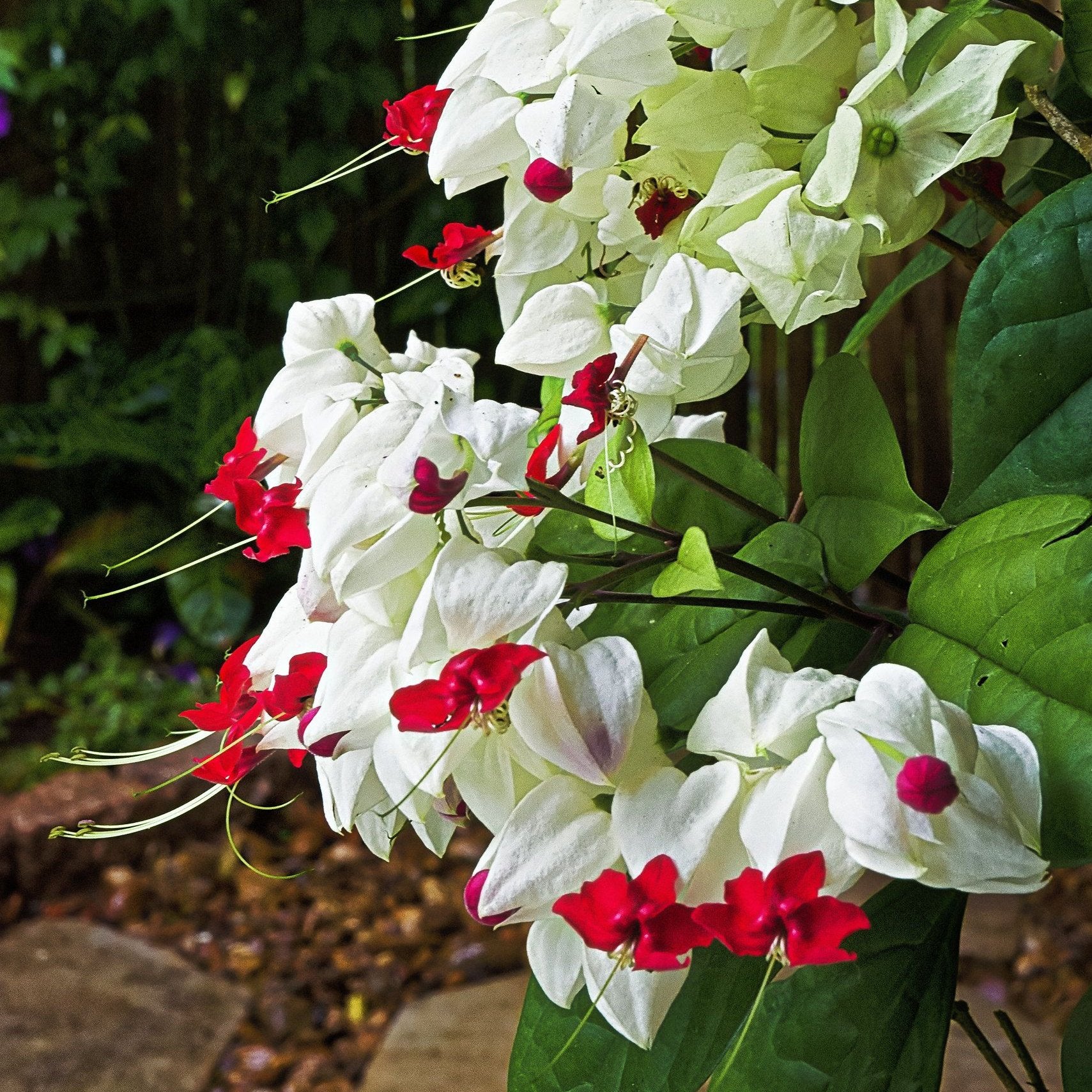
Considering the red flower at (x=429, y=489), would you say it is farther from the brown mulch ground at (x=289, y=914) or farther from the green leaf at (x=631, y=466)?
the brown mulch ground at (x=289, y=914)

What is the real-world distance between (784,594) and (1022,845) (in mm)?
114

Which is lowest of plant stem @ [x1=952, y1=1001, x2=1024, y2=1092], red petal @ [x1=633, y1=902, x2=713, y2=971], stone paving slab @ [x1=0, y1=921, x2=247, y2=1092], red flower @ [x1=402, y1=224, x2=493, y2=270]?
stone paving slab @ [x1=0, y1=921, x2=247, y2=1092]

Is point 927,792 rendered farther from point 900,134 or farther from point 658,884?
point 900,134

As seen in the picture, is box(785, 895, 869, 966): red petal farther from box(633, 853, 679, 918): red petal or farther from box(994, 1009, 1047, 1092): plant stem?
box(994, 1009, 1047, 1092): plant stem

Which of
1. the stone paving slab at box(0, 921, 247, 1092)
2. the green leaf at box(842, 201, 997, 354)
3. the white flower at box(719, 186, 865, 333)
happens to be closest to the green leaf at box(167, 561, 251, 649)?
the stone paving slab at box(0, 921, 247, 1092)

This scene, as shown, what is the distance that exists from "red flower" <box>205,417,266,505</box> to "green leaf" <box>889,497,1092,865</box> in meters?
0.17

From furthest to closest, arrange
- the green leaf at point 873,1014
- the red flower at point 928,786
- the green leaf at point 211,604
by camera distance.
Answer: the green leaf at point 211,604 < the green leaf at point 873,1014 < the red flower at point 928,786

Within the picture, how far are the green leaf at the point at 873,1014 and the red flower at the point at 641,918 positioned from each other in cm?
10

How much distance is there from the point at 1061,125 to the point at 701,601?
0.16m

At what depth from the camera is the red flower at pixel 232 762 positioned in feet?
1.05

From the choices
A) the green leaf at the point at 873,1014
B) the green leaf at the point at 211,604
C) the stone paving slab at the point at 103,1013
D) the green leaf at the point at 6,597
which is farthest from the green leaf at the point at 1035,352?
the green leaf at the point at 6,597

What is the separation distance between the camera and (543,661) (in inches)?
10.7

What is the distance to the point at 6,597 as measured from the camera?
2.35m

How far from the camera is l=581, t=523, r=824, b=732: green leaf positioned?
0.32 metres
